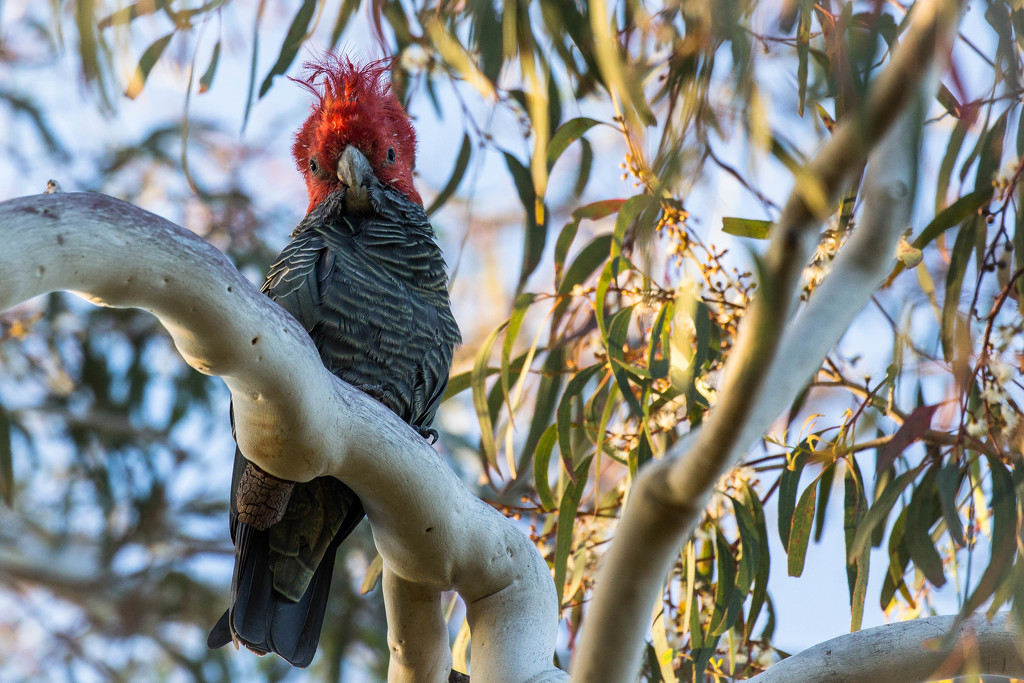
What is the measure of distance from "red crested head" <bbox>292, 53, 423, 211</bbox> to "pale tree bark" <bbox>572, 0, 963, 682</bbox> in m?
1.25

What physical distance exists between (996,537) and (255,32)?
1.49 meters

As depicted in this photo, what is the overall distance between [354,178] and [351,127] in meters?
0.13

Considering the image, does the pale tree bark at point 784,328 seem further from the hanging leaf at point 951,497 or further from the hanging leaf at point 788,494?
the hanging leaf at point 788,494

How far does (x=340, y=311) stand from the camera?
1748 mm

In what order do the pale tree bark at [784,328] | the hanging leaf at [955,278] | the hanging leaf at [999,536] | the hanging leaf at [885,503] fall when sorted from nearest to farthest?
the pale tree bark at [784,328], the hanging leaf at [999,536], the hanging leaf at [885,503], the hanging leaf at [955,278]

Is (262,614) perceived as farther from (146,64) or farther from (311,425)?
(146,64)

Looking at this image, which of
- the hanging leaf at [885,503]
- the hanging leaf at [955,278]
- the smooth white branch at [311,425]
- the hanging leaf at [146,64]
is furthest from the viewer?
the hanging leaf at [146,64]

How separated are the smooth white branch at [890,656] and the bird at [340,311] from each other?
0.74 metres

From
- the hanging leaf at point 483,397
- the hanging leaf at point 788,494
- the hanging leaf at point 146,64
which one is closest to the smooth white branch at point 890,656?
the hanging leaf at point 788,494

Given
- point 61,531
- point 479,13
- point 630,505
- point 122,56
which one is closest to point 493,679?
point 630,505

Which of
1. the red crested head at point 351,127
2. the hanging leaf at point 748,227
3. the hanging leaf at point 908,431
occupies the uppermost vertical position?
the red crested head at point 351,127

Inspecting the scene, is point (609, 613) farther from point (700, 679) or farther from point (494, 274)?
point (494, 274)

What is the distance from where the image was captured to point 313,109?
2.11m

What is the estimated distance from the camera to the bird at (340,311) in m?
1.66
